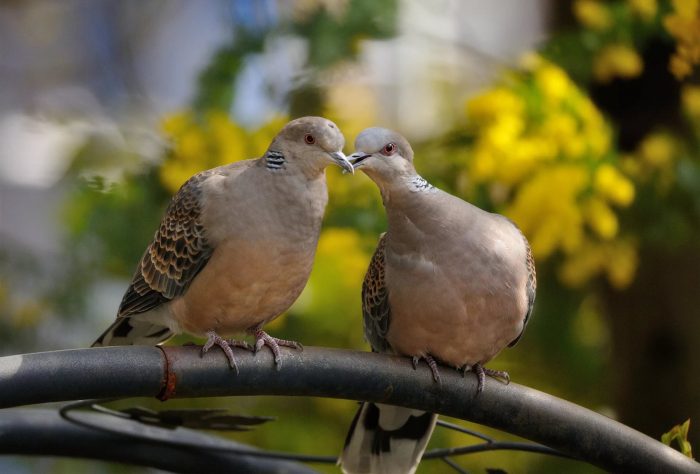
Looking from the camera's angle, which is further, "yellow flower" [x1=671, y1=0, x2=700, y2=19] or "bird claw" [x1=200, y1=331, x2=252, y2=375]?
"yellow flower" [x1=671, y1=0, x2=700, y2=19]

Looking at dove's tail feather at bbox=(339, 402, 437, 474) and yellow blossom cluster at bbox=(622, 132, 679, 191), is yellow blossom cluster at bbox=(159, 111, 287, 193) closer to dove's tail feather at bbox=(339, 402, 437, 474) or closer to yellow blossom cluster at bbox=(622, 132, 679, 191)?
dove's tail feather at bbox=(339, 402, 437, 474)

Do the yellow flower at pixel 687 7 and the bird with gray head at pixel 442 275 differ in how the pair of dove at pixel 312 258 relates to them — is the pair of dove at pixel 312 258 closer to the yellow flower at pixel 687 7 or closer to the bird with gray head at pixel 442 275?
the bird with gray head at pixel 442 275

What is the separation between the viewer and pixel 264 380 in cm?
136

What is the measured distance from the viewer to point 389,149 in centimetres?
159

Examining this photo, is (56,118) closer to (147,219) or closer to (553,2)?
(147,219)

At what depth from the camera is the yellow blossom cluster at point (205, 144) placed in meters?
2.39

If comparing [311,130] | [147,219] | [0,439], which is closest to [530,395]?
[311,130]

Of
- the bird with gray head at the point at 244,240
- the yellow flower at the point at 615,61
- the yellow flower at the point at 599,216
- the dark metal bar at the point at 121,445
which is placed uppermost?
the yellow flower at the point at 615,61

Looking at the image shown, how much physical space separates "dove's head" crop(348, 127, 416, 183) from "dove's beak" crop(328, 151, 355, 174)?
1.2 inches

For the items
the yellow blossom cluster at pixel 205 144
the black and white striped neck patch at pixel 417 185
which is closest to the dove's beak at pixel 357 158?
the black and white striped neck patch at pixel 417 185

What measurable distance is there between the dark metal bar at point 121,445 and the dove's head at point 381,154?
52 cm

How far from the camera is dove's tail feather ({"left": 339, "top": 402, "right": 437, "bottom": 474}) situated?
1.85 metres

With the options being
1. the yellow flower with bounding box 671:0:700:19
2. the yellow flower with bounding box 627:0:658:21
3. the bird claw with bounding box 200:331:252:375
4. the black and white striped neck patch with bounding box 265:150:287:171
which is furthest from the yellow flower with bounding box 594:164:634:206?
the bird claw with bounding box 200:331:252:375

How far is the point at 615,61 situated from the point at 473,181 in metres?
0.58
